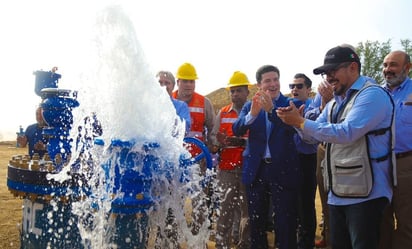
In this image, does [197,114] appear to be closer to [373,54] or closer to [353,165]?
[353,165]

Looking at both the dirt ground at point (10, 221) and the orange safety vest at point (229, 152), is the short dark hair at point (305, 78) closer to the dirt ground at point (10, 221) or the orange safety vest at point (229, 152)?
the orange safety vest at point (229, 152)

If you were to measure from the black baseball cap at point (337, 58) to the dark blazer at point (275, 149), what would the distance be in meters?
0.90

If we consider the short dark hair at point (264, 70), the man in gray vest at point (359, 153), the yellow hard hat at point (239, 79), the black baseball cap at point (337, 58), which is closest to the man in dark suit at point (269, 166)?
the short dark hair at point (264, 70)

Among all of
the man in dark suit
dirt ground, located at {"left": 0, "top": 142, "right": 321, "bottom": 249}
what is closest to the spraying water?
the man in dark suit

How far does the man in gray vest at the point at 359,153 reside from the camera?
2.68 metres

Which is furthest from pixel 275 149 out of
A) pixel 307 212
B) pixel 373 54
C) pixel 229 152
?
pixel 373 54

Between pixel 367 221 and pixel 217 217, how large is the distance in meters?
2.63

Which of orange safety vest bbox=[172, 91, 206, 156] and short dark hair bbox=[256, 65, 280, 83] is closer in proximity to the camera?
short dark hair bbox=[256, 65, 280, 83]

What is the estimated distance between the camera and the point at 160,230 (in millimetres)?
2389

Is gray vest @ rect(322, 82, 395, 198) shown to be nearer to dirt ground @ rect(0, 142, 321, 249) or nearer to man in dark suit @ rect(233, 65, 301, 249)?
man in dark suit @ rect(233, 65, 301, 249)

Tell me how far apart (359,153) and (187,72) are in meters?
2.80

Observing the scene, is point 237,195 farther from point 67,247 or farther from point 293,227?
point 67,247

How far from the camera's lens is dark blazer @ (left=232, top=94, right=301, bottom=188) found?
378cm

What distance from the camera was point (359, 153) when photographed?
8.94 feet
